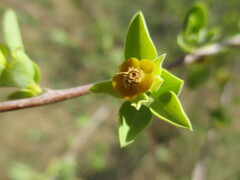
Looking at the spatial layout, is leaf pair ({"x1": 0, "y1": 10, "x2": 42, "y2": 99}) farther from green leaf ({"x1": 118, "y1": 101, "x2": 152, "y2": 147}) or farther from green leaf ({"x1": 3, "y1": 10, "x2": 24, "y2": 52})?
green leaf ({"x1": 118, "y1": 101, "x2": 152, "y2": 147})

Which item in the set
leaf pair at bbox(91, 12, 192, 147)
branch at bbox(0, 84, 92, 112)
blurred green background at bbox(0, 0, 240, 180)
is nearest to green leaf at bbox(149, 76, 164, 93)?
leaf pair at bbox(91, 12, 192, 147)

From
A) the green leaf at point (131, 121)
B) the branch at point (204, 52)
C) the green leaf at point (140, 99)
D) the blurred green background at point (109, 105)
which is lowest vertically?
the blurred green background at point (109, 105)

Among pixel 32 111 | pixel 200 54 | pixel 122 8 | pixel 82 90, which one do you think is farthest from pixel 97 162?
pixel 32 111

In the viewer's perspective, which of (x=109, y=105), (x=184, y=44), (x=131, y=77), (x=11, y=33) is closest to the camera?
(x=131, y=77)

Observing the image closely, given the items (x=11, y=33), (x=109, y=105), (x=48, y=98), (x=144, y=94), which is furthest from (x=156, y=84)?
(x=109, y=105)

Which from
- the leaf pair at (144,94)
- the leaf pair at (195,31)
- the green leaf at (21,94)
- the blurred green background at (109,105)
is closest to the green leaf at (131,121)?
the leaf pair at (144,94)

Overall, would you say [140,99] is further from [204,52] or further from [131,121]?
[204,52]

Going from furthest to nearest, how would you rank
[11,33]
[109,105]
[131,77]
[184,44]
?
1. [109,105]
2. [184,44]
3. [11,33]
4. [131,77]

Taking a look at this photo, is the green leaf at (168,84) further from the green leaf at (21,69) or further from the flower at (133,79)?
the green leaf at (21,69)
